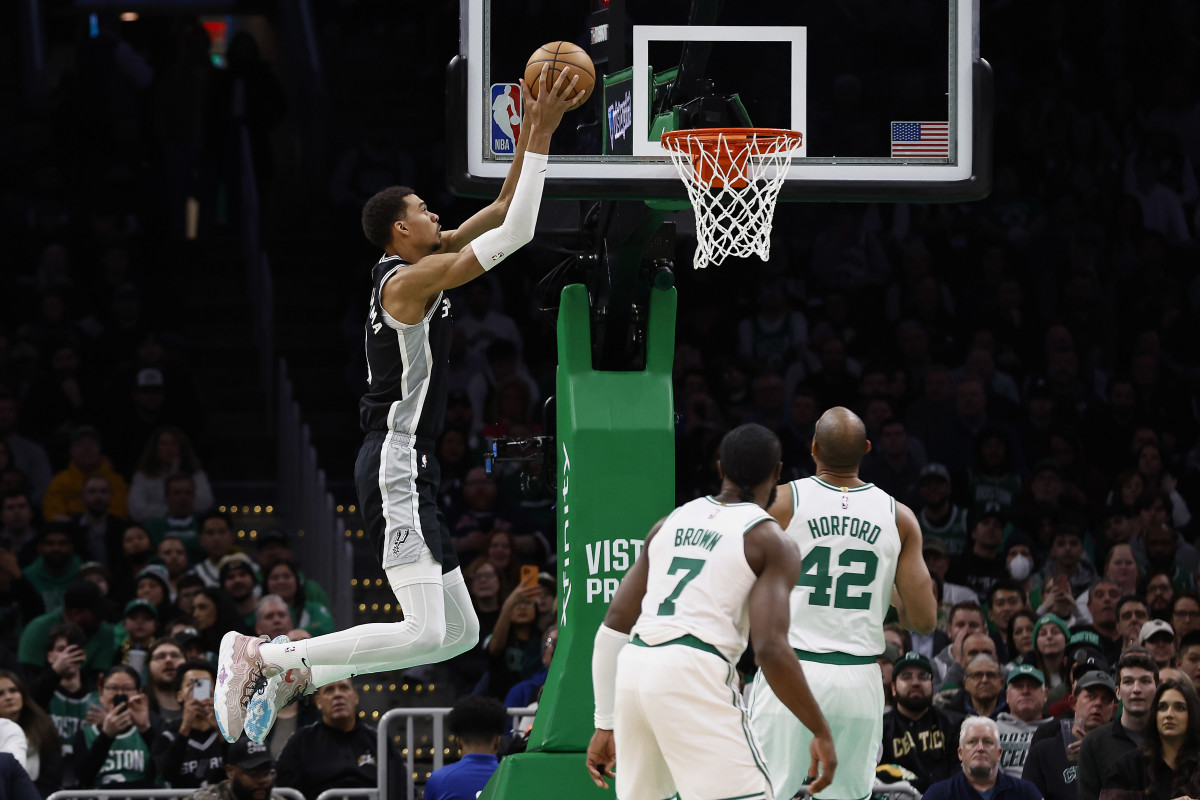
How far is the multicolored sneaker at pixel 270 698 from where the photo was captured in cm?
860

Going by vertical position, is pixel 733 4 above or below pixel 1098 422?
above

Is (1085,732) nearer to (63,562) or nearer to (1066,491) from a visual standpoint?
(1066,491)

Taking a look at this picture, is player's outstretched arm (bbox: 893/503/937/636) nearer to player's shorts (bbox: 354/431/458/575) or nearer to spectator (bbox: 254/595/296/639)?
player's shorts (bbox: 354/431/458/575)

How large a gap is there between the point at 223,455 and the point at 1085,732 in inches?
363

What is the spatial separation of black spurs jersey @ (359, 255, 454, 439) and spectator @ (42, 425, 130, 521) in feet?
24.7

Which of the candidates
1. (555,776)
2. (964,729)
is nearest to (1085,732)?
(964,729)

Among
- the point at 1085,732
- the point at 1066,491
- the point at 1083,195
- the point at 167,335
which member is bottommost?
the point at 1085,732

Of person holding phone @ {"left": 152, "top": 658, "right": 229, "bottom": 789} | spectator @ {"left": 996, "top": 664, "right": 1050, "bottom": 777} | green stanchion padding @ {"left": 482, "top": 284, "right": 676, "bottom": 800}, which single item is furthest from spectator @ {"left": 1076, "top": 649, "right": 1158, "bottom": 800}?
person holding phone @ {"left": 152, "top": 658, "right": 229, "bottom": 789}

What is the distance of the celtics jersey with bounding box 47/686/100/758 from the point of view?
11867 millimetres

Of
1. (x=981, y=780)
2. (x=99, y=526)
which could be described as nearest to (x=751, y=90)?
(x=981, y=780)

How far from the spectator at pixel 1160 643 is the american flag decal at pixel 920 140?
173 inches

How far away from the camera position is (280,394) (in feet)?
55.0

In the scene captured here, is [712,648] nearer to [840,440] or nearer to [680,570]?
[680,570]

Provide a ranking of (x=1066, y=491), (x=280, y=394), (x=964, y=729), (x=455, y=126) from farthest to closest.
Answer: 1. (x=280, y=394)
2. (x=1066, y=491)
3. (x=964, y=729)
4. (x=455, y=126)
